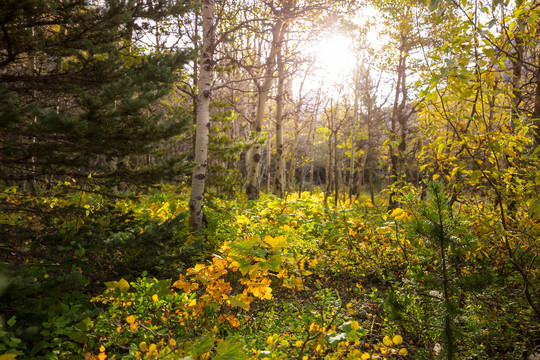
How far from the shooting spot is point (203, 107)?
4.71 metres

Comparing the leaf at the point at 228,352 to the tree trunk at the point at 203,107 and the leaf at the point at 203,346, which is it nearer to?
the leaf at the point at 203,346

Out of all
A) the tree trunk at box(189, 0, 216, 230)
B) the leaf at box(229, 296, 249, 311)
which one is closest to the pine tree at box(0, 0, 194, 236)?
the tree trunk at box(189, 0, 216, 230)

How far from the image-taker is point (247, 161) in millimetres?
13461

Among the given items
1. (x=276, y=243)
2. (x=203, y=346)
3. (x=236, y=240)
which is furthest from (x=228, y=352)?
(x=236, y=240)

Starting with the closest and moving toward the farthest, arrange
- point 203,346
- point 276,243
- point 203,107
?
point 203,346 → point 276,243 → point 203,107

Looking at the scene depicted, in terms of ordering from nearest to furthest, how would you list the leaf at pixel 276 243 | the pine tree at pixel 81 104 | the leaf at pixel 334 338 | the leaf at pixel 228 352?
the leaf at pixel 228 352 → the leaf at pixel 334 338 → the leaf at pixel 276 243 → the pine tree at pixel 81 104

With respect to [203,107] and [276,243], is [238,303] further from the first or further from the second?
[203,107]

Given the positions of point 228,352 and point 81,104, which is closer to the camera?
point 228,352

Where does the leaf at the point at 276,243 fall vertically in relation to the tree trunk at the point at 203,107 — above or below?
below

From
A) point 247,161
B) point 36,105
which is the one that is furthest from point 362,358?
point 247,161

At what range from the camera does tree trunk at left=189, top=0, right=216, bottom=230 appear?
15.2 feet

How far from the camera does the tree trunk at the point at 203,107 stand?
4.63 meters

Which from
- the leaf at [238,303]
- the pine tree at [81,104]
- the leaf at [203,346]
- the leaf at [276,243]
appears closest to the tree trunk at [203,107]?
the pine tree at [81,104]

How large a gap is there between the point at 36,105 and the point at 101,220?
1.30 metres
